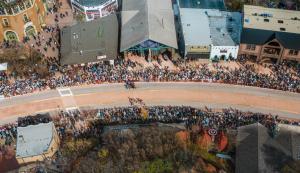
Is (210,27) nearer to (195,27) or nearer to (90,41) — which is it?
(195,27)

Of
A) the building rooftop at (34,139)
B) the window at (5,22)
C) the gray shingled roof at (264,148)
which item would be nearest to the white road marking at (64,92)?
the building rooftop at (34,139)

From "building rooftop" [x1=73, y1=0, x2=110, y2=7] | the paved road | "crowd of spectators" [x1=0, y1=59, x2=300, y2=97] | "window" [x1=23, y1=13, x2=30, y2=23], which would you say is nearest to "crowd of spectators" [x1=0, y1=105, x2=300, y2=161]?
the paved road

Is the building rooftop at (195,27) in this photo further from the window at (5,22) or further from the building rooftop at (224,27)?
the window at (5,22)

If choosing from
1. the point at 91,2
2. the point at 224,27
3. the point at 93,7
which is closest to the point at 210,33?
the point at 224,27

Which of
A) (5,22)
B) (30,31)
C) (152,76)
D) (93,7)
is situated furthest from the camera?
(93,7)

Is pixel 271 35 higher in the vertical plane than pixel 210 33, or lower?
lower

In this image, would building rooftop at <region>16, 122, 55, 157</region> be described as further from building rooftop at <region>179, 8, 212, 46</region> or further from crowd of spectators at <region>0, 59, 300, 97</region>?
building rooftop at <region>179, 8, 212, 46</region>

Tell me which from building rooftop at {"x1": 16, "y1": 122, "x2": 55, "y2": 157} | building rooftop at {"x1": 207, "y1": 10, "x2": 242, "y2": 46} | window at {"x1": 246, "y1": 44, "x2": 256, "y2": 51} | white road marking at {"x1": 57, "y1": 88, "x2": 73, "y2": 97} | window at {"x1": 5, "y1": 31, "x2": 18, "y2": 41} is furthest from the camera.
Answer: window at {"x1": 5, "y1": 31, "x2": 18, "y2": 41}
